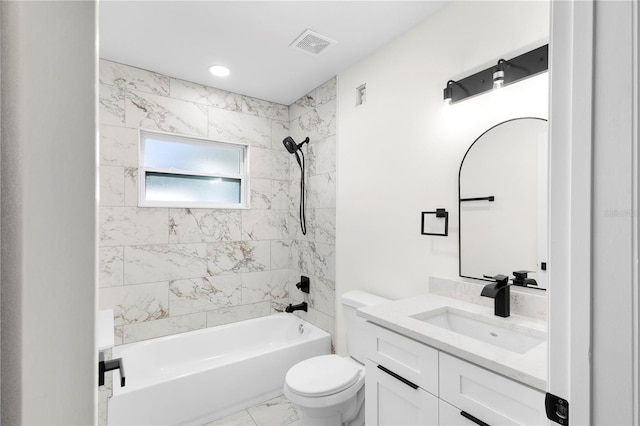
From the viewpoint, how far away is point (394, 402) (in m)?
1.44

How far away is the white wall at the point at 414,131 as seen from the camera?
159 cm

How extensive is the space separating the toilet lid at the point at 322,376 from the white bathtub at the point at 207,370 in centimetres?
55

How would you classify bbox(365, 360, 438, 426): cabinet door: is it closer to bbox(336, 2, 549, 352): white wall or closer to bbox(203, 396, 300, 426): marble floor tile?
bbox(336, 2, 549, 352): white wall

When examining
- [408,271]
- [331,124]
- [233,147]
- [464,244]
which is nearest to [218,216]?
[233,147]

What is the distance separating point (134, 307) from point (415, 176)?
2.37 m

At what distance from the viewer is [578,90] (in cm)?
58

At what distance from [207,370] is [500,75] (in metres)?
2.46

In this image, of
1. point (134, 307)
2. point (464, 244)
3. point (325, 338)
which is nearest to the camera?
point (464, 244)

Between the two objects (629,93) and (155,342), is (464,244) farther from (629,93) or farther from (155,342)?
(155,342)

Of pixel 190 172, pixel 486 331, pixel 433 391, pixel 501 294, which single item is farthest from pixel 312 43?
pixel 433 391

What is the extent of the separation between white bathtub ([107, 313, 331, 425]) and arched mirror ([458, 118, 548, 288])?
159 centimetres

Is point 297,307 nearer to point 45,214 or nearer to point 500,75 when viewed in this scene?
point 500,75

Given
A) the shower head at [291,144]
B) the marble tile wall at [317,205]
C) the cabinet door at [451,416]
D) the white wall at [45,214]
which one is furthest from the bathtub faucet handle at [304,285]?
the white wall at [45,214]

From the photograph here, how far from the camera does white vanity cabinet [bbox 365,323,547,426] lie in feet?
3.40
